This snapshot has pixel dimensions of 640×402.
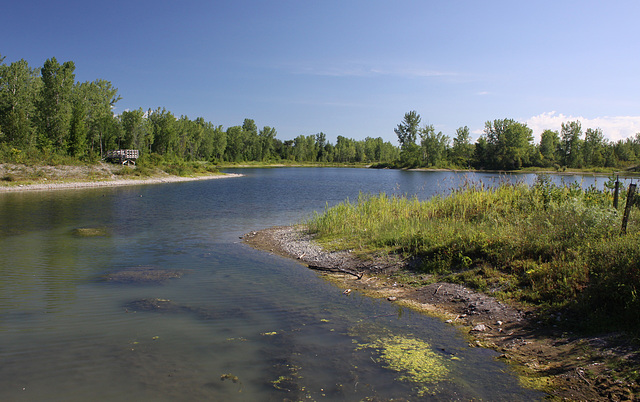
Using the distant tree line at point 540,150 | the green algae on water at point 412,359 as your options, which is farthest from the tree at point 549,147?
the green algae on water at point 412,359

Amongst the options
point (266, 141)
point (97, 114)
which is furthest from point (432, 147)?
point (97, 114)

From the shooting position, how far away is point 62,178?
50594 mm

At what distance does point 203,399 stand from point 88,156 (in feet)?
230

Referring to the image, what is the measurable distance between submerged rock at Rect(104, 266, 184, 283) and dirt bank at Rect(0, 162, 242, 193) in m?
38.4

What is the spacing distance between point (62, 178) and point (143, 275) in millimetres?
47612

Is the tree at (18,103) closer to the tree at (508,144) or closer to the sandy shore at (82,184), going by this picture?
the sandy shore at (82,184)

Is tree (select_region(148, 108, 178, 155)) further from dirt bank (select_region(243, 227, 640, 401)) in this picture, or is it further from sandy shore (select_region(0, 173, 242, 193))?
dirt bank (select_region(243, 227, 640, 401))

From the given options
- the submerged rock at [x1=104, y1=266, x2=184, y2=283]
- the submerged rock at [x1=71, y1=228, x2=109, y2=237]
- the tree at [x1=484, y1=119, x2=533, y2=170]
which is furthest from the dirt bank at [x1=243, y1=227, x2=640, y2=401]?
the tree at [x1=484, y1=119, x2=533, y2=170]

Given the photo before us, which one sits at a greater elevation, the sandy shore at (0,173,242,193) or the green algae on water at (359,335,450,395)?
the sandy shore at (0,173,242,193)

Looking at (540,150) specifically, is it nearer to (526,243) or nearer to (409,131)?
(409,131)

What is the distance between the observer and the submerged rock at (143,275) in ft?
38.9

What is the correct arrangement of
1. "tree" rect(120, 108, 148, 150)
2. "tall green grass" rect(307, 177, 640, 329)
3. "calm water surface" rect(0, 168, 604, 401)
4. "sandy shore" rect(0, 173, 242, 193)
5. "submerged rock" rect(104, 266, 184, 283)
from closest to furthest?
"calm water surface" rect(0, 168, 604, 401), "tall green grass" rect(307, 177, 640, 329), "submerged rock" rect(104, 266, 184, 283), "sandy shore" rect(0, 173, 242, 193), "tree" rect(120, 108, 148, 150)

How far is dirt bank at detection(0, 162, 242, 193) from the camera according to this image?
1743 inches

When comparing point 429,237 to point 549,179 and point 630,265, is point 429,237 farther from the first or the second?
point 549,179
